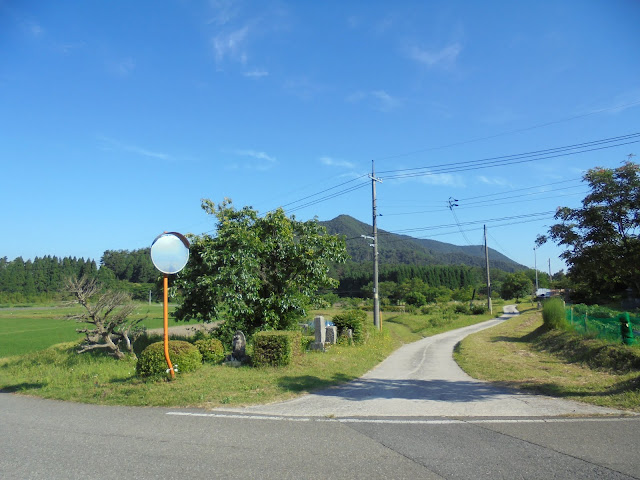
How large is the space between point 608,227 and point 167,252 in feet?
31.8

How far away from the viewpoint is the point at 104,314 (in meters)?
15.0

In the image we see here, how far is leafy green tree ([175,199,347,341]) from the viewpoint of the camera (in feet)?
50.0

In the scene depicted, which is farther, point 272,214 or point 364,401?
point 272,214

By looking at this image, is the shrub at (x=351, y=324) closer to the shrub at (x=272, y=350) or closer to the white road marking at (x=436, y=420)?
the shrub at (x=272, y=350)

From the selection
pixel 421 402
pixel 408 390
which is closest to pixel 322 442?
pixel 421 402

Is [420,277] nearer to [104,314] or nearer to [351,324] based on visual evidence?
[351,324]

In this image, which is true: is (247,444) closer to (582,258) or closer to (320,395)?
(320,395)

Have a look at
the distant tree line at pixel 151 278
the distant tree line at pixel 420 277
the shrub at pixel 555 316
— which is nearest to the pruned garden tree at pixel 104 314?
the shrub at pixel 555 316

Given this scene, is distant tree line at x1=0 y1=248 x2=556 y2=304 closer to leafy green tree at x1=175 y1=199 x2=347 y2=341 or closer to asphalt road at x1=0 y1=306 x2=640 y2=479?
leafy green tree at x1=175 y1=199 x2=347 y2=341

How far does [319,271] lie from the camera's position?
16891 mm

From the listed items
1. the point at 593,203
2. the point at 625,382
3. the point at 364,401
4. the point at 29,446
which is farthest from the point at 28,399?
the point at 593,203

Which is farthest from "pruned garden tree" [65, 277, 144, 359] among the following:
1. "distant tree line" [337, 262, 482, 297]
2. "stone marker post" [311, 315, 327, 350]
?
"distant tree line" [337, 262, 482, 297]

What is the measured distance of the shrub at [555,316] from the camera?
20.1m

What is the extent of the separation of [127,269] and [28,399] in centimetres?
10323
